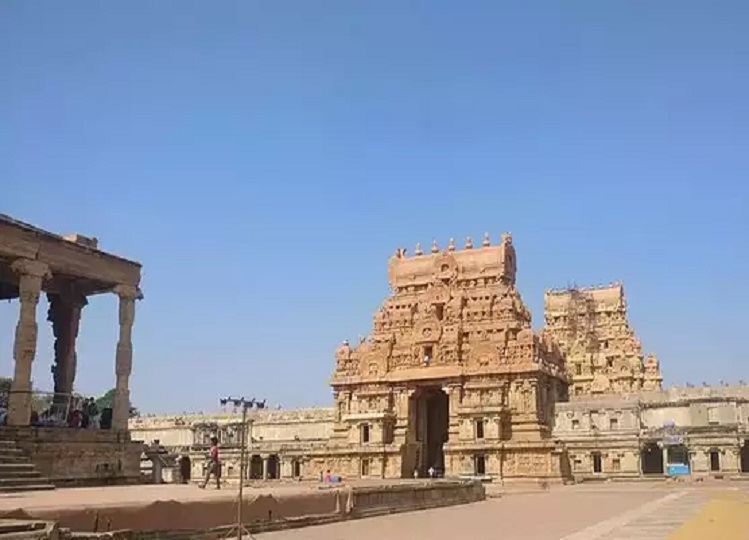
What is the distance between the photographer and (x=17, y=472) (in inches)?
807

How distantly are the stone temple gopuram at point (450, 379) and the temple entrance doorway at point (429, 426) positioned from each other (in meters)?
0.09

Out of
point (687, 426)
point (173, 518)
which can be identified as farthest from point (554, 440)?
point (173, 518)

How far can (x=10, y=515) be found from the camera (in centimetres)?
1166

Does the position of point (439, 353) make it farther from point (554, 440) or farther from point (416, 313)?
point (554, 440)

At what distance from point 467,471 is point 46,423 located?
103ft

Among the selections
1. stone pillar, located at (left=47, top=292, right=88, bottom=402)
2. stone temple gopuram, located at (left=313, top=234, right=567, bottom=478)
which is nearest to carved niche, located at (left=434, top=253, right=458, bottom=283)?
stone temple gopuram, located at (left=313, top=234, right=567, bottom=478)

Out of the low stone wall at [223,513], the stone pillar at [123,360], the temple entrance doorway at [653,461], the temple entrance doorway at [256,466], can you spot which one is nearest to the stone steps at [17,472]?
the stone pillar at [123,360]

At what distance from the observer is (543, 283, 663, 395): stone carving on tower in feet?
227

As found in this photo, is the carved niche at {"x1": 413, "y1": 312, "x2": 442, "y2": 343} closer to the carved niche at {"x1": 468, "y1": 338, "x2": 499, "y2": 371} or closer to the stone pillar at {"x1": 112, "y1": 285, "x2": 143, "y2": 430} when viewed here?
the carved niche at {"x1": 468, "y1": 338, "x2": 499, "y2": 371}

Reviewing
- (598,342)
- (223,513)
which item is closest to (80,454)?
(223,513)

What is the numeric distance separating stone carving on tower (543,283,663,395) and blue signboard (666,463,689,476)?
16.2 m

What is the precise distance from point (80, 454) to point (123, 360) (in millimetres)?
4007

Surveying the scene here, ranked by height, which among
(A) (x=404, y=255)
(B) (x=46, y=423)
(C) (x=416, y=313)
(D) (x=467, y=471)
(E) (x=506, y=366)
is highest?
(A) (x=404, y=255)

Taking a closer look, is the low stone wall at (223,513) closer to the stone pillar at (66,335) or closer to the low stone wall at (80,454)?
the low stone wall at (80,454)
